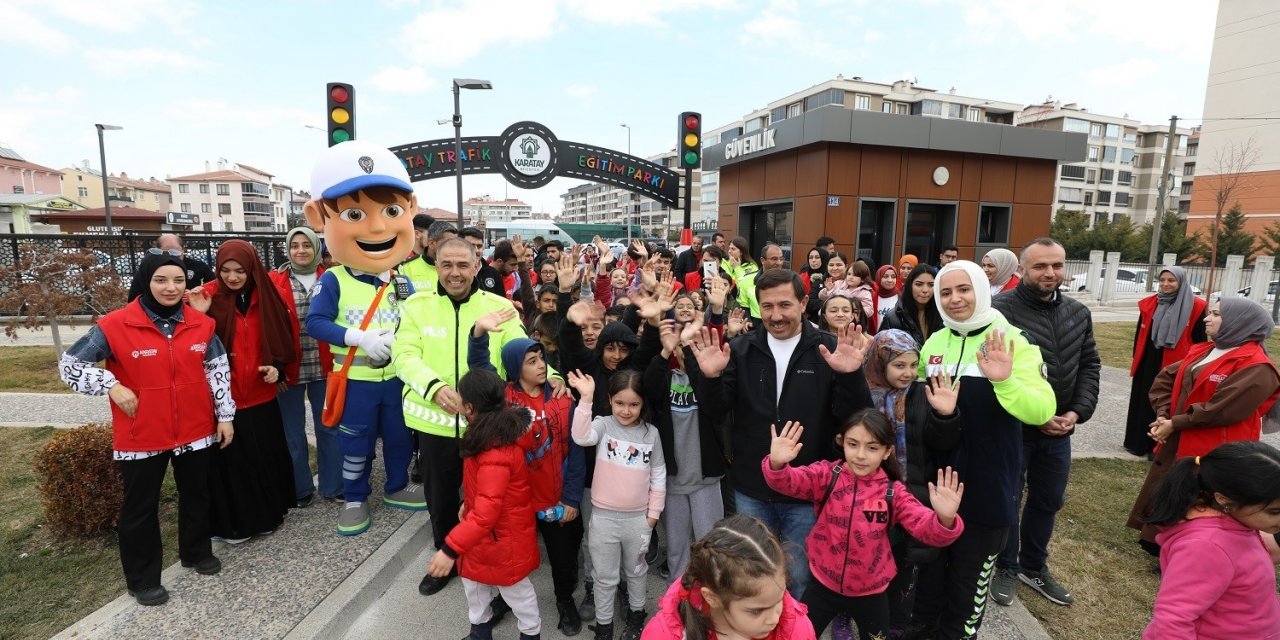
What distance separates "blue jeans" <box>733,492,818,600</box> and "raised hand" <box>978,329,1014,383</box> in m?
1.00

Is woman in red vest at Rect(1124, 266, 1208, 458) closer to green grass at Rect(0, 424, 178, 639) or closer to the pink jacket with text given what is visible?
the pink jacket with text

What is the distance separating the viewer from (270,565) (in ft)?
11.3

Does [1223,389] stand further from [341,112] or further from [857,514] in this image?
[341,112]

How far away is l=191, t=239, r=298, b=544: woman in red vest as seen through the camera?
3.63 meters

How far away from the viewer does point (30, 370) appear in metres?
8.91

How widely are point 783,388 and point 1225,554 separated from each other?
1.57 meters

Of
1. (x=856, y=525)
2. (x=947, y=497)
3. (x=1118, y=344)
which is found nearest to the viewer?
(x=947, y=497)

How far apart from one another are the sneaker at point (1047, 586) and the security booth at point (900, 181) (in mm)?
10437

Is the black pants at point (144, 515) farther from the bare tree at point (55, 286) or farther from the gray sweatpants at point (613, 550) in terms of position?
the bare tree at point (55, 286)

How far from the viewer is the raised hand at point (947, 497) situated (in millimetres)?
2398

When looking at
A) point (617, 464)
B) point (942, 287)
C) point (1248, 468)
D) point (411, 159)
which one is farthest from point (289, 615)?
point (411, 159)

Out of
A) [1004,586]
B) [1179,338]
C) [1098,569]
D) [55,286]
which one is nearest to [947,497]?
[1004,586]

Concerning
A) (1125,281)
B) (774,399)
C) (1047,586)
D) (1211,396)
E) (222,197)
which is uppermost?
(222,197)

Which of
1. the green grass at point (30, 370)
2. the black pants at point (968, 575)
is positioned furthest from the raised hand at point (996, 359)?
the green grass at point (30, 370)
